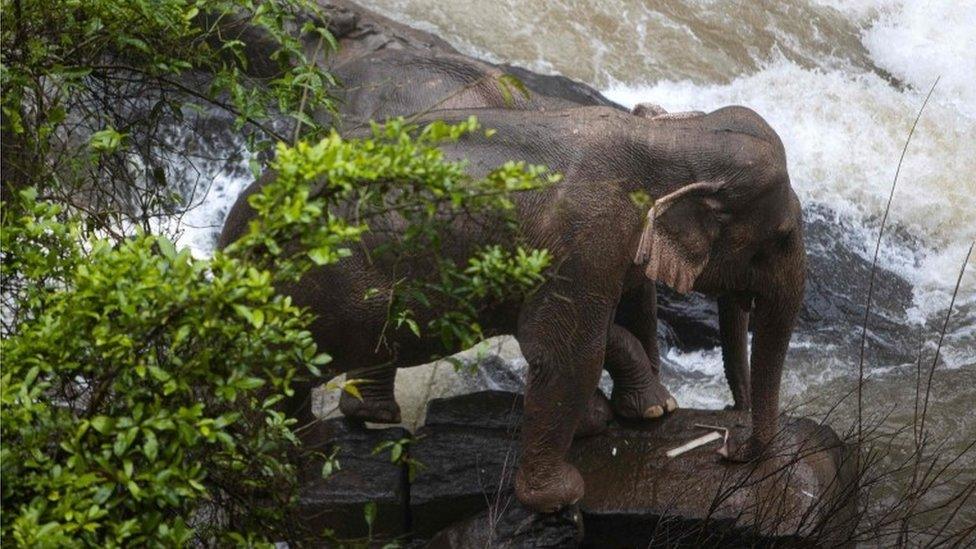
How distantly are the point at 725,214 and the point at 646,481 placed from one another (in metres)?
1.07

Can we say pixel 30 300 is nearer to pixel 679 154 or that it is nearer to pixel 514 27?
pixel 679 154

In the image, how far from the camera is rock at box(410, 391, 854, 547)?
15.7 feet

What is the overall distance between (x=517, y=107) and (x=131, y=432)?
2.56 meters

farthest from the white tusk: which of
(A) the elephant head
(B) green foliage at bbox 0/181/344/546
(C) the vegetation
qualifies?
(B) green foliage at bbox 0/181/344/546

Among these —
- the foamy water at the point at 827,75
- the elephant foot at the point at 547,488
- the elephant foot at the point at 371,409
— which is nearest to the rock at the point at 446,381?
the elephant foot at the point at 371,409

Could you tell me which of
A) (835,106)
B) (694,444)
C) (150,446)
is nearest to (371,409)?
(694,444)

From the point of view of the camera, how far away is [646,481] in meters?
5.07

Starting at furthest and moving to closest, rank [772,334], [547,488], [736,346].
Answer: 1. [736,346]
2. [772,334]
3. [547,488]

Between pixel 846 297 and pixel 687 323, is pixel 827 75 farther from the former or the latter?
pixel 687 323

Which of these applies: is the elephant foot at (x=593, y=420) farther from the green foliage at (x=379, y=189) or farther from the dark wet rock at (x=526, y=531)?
the green foliage at (x=379, y=189)

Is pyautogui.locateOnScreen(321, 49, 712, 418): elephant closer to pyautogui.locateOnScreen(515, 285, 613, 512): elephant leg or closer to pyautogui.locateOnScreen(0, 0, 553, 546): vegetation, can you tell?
pyautogui.locateOnScreen(515, 285, 613, 512): elephant leg

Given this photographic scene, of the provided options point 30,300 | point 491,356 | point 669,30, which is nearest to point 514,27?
point 669,30

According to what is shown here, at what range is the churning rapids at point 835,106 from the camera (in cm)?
701

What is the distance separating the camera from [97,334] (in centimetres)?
289
